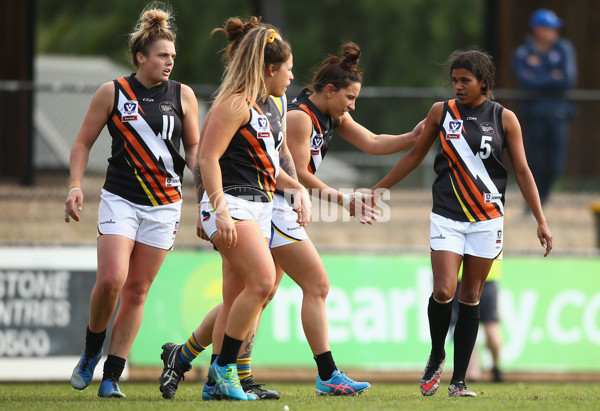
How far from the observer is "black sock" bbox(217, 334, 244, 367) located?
5.36 m

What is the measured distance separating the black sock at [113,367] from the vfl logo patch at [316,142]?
1.84m

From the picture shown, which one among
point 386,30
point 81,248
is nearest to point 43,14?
point 386,30

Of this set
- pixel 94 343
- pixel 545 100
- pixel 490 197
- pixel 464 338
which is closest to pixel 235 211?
pixel 94 343

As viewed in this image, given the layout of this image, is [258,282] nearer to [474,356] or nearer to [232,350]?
[232,350]

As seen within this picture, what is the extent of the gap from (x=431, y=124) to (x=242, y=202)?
58.0 inches

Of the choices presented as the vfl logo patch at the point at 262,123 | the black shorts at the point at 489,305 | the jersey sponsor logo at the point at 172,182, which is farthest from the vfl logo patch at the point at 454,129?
the black shorts at the point at 489,305

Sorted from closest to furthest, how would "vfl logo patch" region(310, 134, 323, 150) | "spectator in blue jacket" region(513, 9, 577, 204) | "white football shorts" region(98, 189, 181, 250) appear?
"white football shorts" region(98, 189, 181, 250) → "vfl logo patch" region(310, 134, 323, 150) → "spectator in blue jacket" region(513, 9, 577, 204)

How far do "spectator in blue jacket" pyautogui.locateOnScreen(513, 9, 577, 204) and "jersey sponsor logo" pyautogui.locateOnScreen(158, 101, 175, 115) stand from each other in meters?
6.28

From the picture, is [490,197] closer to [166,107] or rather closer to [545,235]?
[545,235]

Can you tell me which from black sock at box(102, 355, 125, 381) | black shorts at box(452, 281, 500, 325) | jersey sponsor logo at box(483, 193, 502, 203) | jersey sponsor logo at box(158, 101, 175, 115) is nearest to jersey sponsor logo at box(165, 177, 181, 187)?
jersey sponsor logo at box(158, 101, 175, 115)

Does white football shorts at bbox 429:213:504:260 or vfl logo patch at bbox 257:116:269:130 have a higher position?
vfl logo patch at bbox 257:116:269:130

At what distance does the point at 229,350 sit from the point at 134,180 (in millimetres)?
1217

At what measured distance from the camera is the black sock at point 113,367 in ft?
19.0

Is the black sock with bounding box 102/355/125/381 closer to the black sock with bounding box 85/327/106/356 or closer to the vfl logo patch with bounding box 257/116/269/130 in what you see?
the black sock with bounding box 85/327/106/356
